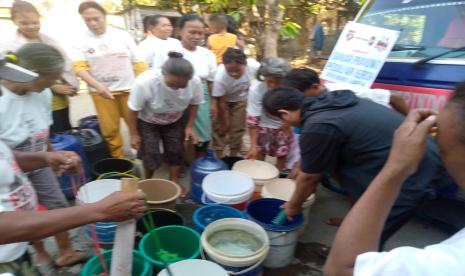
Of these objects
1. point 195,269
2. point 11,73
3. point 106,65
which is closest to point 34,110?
point 11,73

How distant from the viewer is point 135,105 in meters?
2.96

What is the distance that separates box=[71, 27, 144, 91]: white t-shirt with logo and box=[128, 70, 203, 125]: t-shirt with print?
66 centimetres

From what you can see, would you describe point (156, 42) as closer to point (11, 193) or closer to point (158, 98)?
point (158, 98)

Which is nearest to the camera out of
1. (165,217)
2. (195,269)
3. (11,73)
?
(11,73)

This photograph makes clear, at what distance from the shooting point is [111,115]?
362 centimetres

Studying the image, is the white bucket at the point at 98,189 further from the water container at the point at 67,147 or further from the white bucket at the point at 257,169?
the white bucket at the point at 257,169

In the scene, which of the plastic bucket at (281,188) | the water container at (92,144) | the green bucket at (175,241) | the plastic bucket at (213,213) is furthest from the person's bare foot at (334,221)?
the water container at (92,144)

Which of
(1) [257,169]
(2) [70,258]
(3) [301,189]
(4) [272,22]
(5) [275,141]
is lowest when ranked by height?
(2) [70,258]

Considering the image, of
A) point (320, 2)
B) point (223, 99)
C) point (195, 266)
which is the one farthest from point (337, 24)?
point (195, 266)

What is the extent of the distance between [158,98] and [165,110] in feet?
0.50

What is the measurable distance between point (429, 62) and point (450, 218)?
1240 mm

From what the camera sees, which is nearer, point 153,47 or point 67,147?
point 67,147

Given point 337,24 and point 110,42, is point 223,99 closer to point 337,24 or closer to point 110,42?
point 110,42

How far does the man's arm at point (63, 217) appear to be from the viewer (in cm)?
110
